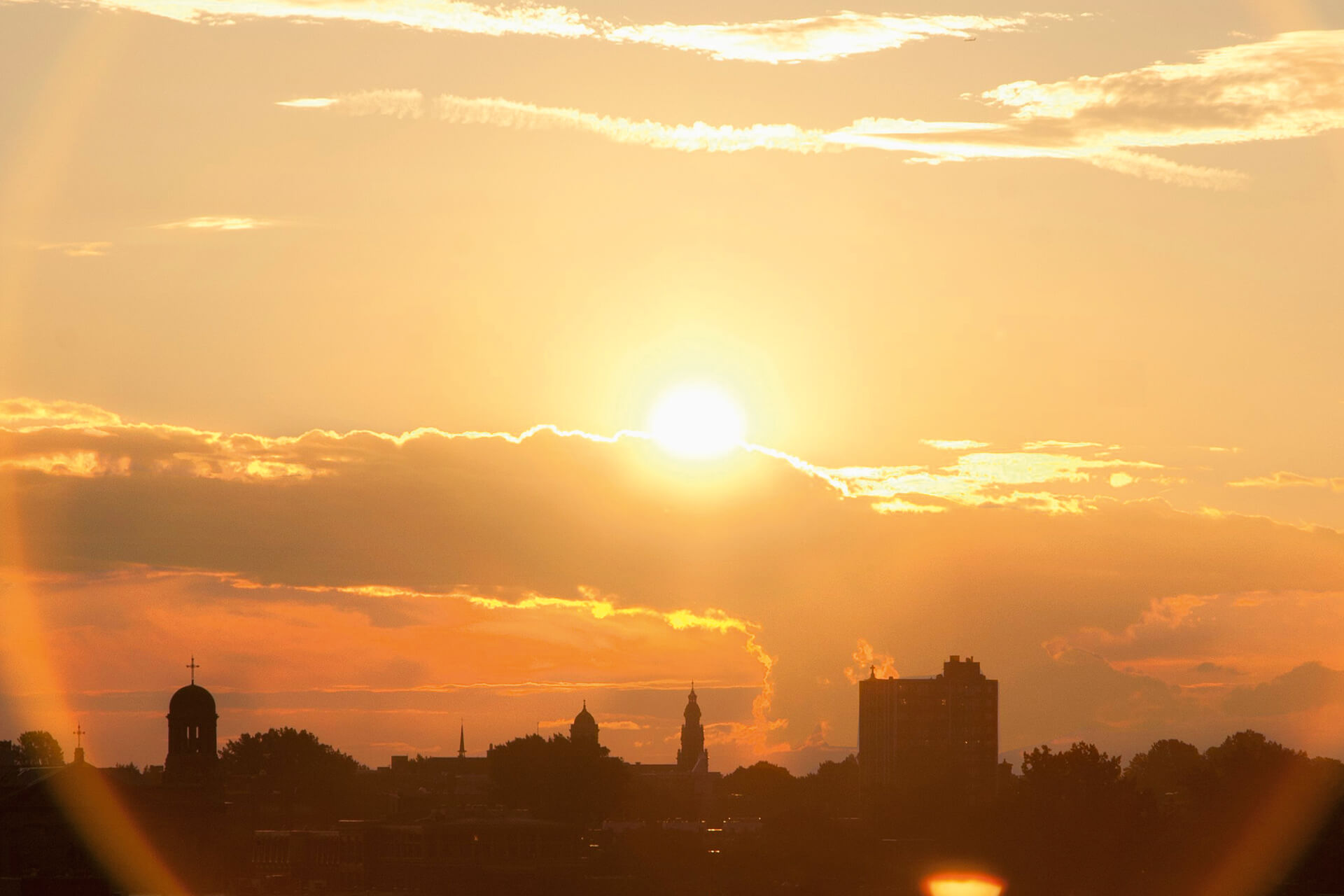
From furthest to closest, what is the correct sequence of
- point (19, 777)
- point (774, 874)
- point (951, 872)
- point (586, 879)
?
point (586, 879), point (774, 874), point (19, 777), point (951, 872)

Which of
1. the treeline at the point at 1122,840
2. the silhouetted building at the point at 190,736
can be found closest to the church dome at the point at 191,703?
the silhouetted building at the point at 190,736

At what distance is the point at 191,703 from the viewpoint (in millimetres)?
160250

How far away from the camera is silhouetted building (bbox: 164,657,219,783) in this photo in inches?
6309

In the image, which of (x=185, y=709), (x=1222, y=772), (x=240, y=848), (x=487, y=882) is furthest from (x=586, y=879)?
(x=1222, y=772)

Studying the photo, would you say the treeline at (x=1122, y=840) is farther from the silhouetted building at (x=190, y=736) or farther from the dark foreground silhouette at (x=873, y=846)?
the silhouetted building at (x=190, y=736)

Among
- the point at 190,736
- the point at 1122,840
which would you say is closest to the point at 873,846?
the point at 1122,840

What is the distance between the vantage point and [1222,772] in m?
188

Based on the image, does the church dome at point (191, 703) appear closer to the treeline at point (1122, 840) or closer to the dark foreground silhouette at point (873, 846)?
the dark foreground silhouette at point (873, 846)

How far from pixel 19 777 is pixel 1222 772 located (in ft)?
357

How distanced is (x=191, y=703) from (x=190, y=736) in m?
3.37

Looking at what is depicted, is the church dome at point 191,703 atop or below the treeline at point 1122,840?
atop

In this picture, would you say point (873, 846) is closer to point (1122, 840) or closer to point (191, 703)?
point (1122, 840)

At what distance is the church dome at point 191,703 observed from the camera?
6299 inches

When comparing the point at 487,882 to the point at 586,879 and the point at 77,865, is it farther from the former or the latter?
the point at 77,865
